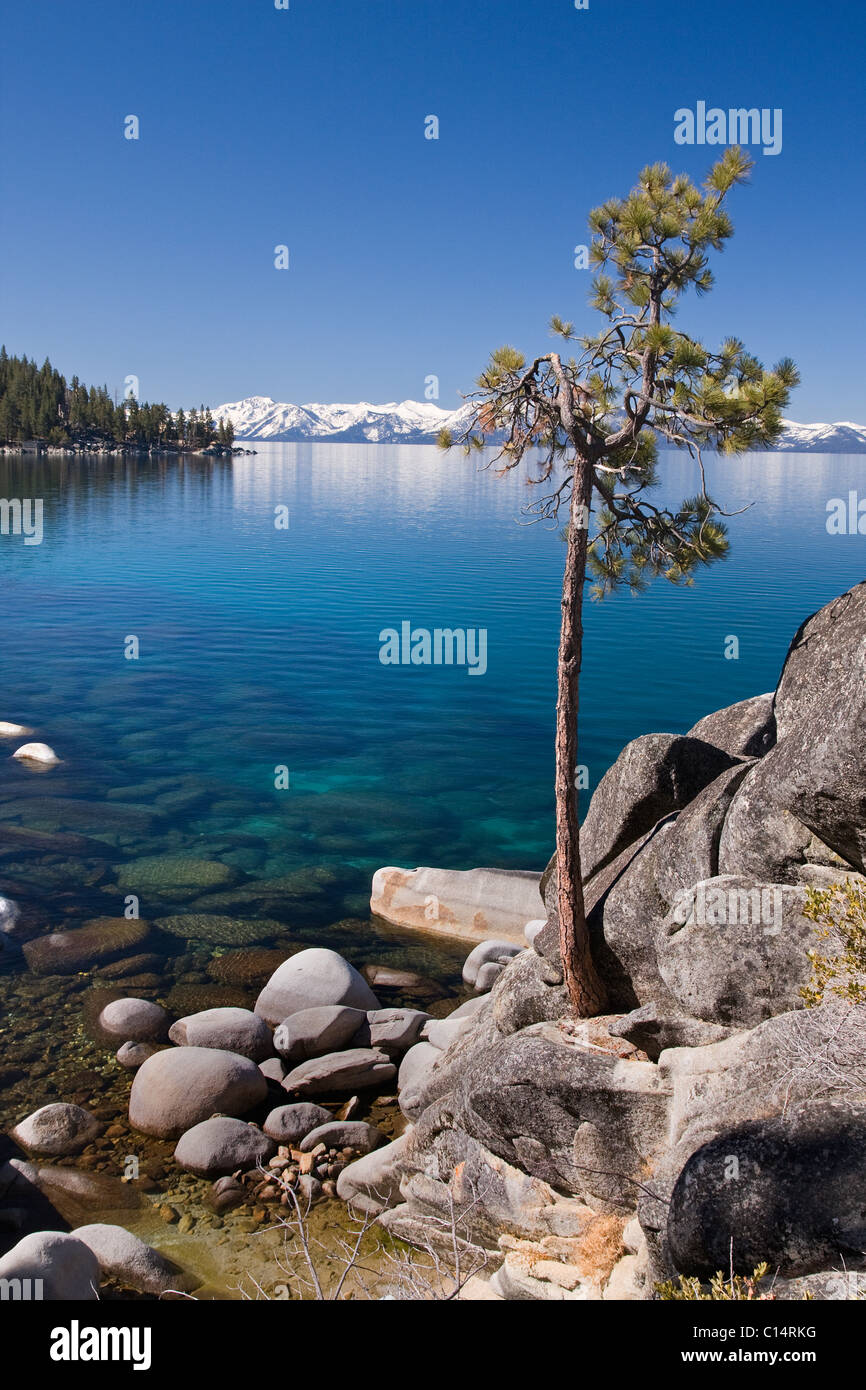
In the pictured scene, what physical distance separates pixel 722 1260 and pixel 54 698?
41.0m

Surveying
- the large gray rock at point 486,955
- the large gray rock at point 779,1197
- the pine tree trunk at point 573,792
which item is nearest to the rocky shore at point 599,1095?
the large gray rock at point 779,1197

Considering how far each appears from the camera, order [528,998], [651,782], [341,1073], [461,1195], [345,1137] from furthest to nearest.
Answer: [341,1073] < [345,1137] < [651,782] < [528,998] < [461,1195]

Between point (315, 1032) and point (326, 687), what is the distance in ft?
100

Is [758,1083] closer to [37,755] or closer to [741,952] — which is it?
[741,952]

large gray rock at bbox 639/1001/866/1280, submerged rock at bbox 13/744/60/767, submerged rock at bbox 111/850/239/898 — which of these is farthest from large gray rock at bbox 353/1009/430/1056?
submerged rock at bbox 13/744/60/767

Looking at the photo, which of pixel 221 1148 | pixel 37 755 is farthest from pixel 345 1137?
pixel 37 755

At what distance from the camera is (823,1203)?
27.5 ft

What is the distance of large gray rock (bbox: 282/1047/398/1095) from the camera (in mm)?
17344

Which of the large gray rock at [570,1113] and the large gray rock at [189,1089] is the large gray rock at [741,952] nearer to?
the large gray rock at [570,1113]

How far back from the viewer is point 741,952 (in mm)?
11734

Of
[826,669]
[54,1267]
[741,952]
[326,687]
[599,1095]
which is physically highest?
[826,669]

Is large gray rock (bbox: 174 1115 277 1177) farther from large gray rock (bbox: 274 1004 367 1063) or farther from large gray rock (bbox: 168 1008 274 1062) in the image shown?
large gray rock (bbox: 274 1004 367 1063)

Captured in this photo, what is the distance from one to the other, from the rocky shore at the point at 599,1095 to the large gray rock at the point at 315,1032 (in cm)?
6

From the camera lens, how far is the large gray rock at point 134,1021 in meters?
18.6
